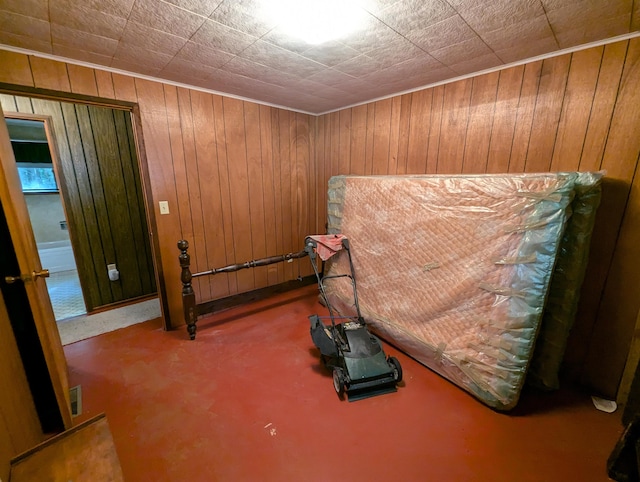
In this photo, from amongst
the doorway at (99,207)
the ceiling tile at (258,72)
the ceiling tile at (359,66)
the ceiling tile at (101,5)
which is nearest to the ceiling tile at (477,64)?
the ceiling tile at (359,66)

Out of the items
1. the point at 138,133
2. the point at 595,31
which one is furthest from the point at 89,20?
the point at 595,31

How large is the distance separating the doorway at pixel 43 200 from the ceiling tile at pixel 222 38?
393cm

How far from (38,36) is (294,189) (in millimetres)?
2216

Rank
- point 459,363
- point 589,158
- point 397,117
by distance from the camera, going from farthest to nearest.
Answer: point 397,117
point 459,363
point 589,158

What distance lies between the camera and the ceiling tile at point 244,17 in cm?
120

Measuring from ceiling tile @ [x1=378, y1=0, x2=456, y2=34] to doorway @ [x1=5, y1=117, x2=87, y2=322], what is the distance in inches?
188

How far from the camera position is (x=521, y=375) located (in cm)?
147

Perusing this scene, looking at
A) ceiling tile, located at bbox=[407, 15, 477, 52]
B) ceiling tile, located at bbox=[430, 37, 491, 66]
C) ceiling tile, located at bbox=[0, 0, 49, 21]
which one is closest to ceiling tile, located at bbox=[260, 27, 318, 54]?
ceiling tile, located at bbox=[407, 15, 477, 52]

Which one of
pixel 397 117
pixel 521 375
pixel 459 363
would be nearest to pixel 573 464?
pixel 521 375

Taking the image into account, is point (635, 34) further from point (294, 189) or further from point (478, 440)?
point (294, 189)

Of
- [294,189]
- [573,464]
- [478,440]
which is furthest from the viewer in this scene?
[294,189]

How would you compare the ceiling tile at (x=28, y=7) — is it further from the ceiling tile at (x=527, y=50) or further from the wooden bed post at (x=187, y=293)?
the ceiling tile at (x=527, y=50)

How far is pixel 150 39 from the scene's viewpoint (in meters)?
1.50

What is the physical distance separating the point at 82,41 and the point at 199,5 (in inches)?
35.2
